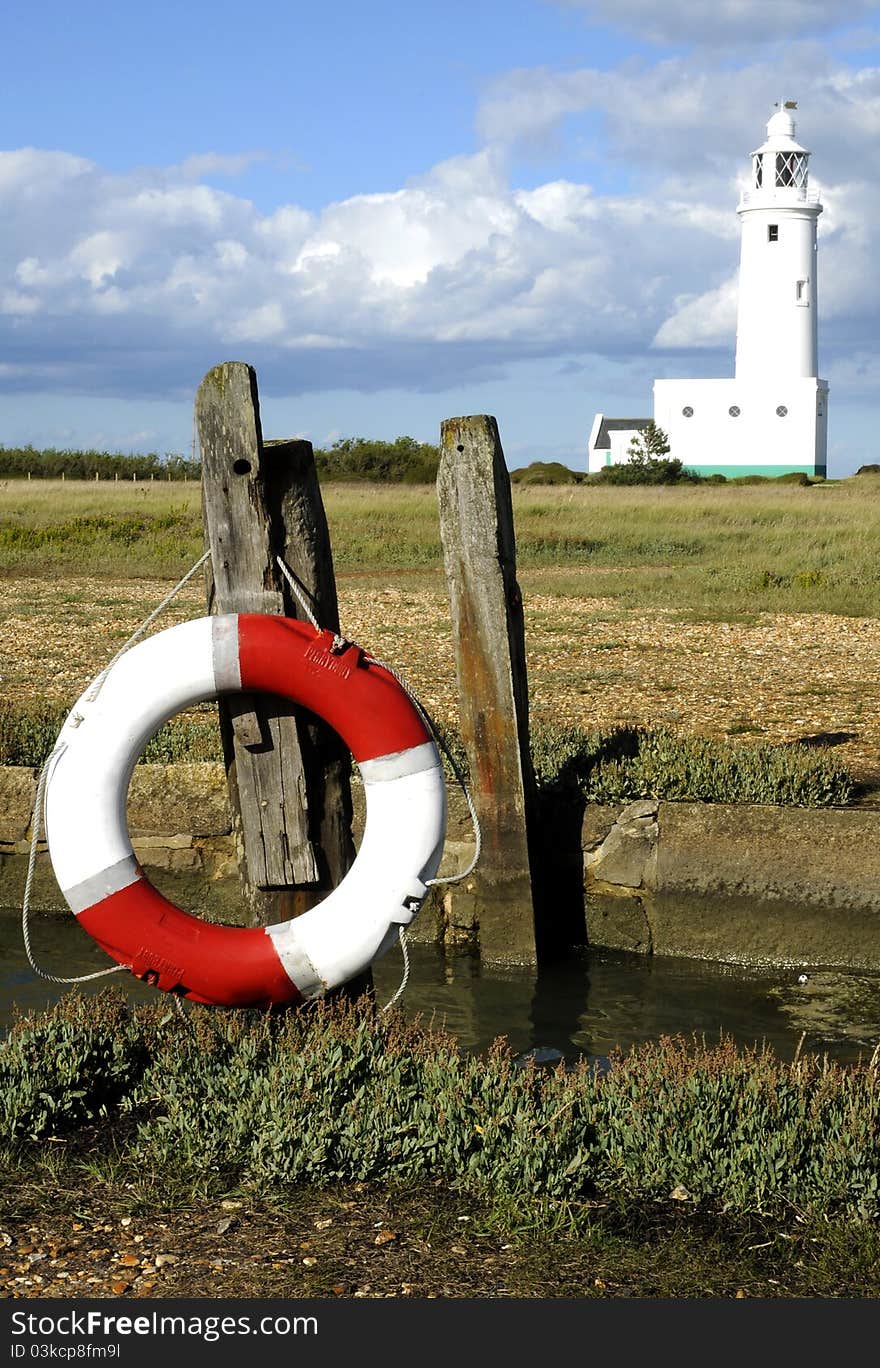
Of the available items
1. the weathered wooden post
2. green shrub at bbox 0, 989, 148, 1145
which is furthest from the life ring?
the weathered wooden post

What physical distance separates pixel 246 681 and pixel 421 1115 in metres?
1.25

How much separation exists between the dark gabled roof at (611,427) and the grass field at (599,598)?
28.2 metres

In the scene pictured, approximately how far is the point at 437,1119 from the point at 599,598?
1153 centimetres

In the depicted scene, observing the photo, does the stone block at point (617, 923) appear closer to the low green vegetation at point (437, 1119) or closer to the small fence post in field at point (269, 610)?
the small fence post in field at point (269, 610)

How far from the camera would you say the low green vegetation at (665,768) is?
530 cm

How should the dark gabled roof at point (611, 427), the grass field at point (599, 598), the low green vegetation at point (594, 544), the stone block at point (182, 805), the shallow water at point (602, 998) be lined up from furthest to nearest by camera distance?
1. the dark gabled roof at point (611, 427)
2. the low green vegetation at point (594, 544)
3. the grass field at point (599, 598)
4. the stone block at point (182, 805)
5. the shallow water at point (602, 998)

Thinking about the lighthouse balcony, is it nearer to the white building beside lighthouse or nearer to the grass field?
the white building beside lighthouse

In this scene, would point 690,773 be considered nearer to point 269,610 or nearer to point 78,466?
point 269,610

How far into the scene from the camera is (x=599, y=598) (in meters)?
14.3

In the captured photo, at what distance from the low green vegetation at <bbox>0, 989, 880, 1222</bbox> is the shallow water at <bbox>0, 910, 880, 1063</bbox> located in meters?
0.97

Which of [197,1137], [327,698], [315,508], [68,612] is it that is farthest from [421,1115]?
[68,612]

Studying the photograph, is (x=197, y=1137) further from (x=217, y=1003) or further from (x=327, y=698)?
(x=327, y=698)

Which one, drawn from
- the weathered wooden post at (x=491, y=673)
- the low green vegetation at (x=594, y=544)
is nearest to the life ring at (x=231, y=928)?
the weathered wooden post at (x=491, y=673)

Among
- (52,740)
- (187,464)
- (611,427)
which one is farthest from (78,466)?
(52,740)
